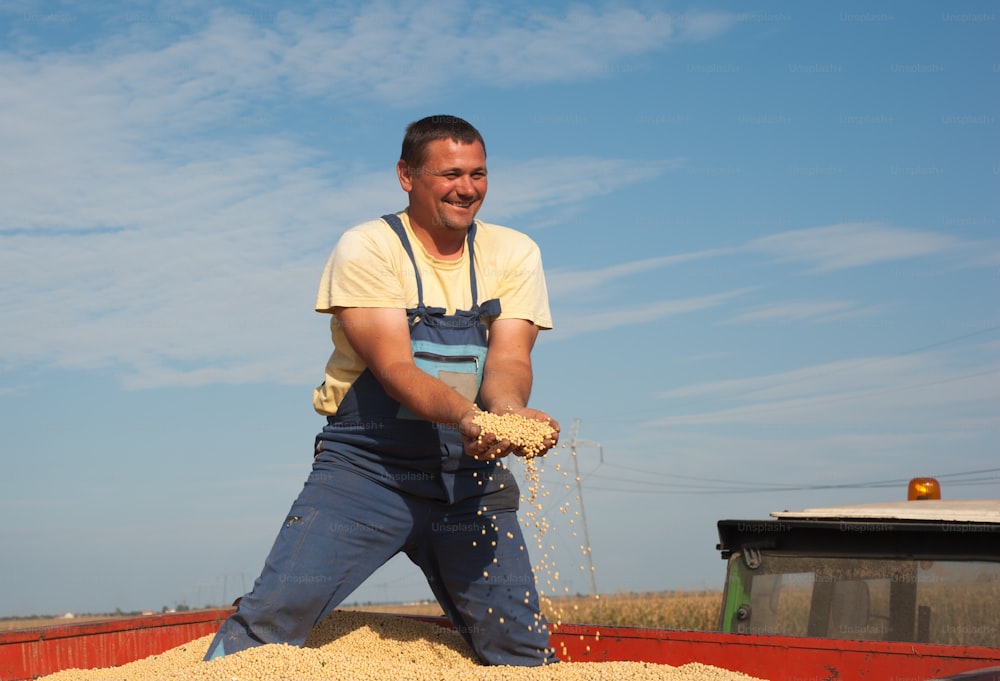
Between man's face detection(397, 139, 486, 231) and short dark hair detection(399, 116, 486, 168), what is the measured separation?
2cm

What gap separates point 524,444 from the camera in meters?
3.68

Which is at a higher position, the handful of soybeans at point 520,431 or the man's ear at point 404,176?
the man's ear at point 404,176

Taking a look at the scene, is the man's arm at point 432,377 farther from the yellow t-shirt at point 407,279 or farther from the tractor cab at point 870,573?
the tractor cab at point 870,573

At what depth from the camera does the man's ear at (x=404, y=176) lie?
14.5 ft

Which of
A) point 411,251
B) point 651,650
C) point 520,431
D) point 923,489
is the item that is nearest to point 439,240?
point 411,251

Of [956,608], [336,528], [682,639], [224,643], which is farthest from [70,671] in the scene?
[956,608]

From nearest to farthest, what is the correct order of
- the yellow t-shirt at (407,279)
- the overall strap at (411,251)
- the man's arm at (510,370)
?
Answer: the man's arm at (510,370) → the yellow t-shirt at (407,279) → the overall strap at (411,251)

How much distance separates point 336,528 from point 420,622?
1.03 meters

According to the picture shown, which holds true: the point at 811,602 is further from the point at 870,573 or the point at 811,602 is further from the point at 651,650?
the point at 651,650

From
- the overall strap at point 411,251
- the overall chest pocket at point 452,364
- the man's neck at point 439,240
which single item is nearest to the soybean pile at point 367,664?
the overall chest pocket at point 452,364

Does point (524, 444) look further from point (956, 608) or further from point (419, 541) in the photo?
point (956, 608)

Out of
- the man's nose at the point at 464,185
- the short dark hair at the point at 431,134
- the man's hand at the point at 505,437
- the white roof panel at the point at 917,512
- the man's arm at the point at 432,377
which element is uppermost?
the short dark hair at the point at 431,134

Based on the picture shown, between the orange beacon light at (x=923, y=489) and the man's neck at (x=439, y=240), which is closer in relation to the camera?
the man's neck at (x=439, y=240)

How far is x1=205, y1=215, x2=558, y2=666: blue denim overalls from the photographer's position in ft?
13.3
